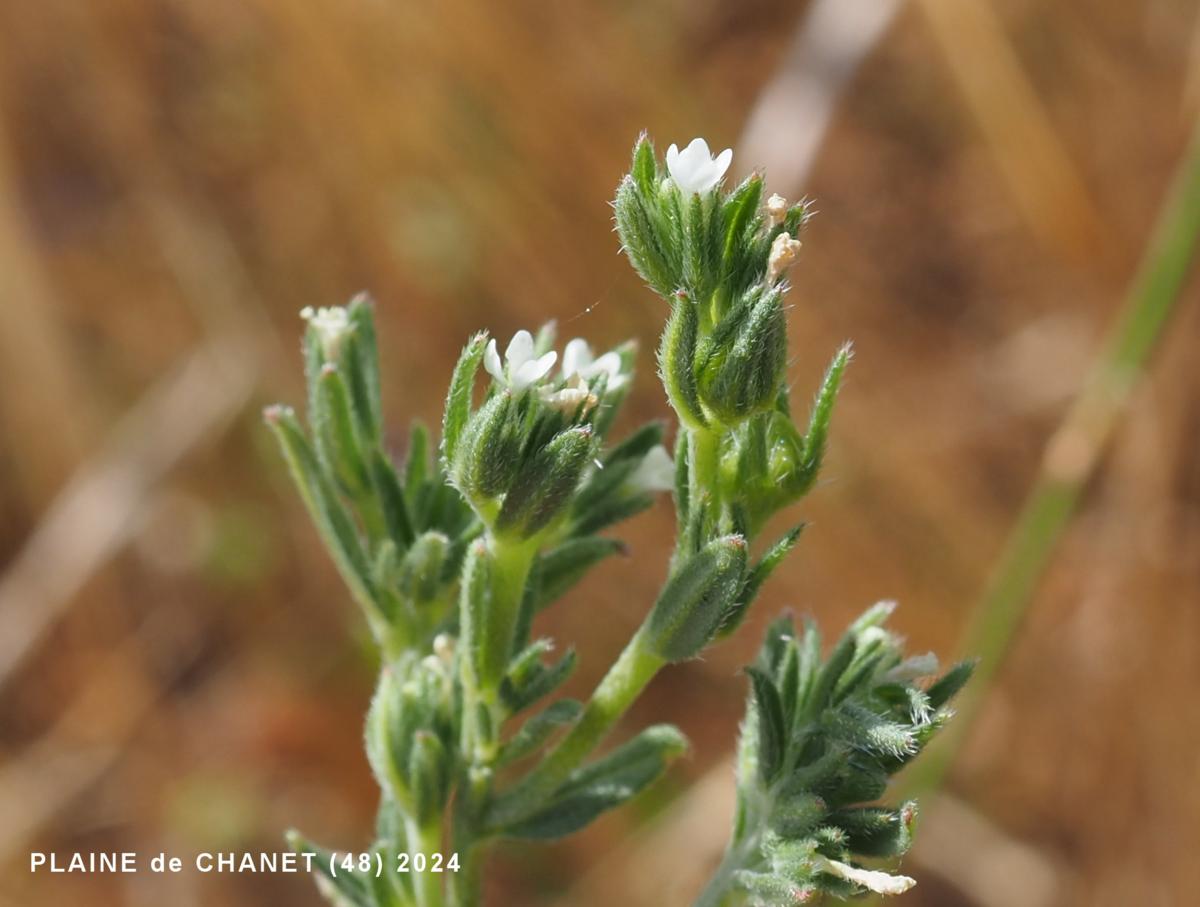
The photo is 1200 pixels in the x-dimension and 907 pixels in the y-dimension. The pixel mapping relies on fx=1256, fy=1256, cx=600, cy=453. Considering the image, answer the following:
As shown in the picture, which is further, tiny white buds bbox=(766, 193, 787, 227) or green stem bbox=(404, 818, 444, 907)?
green stem bbox=(404, 818, 444, 907)

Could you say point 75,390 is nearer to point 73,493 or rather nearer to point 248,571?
point 73,493

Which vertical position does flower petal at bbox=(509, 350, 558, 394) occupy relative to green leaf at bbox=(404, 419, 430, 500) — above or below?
below

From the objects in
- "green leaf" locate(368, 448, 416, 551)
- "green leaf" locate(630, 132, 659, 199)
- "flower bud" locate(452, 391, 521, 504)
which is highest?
"green leaf" locate(630, 132, 659, 199)

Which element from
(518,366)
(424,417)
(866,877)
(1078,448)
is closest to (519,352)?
(518,366)

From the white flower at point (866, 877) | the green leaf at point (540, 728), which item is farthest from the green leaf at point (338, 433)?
the white flower at point (866, 877)

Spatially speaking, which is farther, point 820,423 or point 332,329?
point 332,329

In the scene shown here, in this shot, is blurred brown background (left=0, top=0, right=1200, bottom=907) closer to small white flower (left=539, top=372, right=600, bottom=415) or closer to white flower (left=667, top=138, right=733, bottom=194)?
white flower (left=667, top=138, right=733, bottom=194)

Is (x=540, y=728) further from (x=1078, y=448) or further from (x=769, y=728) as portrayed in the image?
(x=1078, y=448)

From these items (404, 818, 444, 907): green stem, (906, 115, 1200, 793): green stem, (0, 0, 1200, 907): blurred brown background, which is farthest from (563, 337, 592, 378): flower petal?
(0, 0, 1200, 907): blurred brown background
